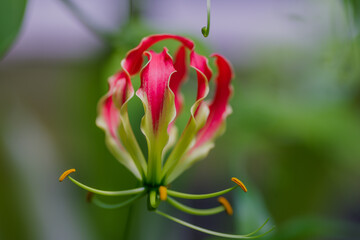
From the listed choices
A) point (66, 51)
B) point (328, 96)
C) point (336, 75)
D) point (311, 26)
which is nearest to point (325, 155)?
point (328, 96)

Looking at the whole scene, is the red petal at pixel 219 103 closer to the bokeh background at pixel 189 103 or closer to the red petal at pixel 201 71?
the red petal at pixel 201 71

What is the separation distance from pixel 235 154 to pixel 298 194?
58cm

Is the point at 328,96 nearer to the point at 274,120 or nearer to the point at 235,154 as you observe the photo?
the point at 274,120

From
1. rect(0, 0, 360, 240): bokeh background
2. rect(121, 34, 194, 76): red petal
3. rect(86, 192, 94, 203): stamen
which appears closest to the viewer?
rect(121, 34, 194, 76): red petal

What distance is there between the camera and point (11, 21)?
0.75 metres

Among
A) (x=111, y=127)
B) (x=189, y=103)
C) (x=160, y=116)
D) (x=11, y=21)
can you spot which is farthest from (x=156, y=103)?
(x=189, y=103)

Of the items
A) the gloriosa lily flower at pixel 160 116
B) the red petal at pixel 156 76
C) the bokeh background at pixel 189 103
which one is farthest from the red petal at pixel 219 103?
the bokeh background at pixel 189 103

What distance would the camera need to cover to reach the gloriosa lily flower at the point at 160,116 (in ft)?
2.15

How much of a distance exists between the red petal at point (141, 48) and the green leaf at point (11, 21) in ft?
0.67

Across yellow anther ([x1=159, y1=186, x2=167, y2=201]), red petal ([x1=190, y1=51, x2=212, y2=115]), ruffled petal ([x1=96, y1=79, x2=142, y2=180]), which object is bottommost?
yellow anther ([x1=159, y1=186, x2=167, y2=201])

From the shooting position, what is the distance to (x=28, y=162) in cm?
138

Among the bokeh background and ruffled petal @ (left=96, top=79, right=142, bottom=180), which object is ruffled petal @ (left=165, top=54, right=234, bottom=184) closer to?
ruffled petal @ (left=96, top=79, right=142, bottom=180)

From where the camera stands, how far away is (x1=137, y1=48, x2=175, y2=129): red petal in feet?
2.12

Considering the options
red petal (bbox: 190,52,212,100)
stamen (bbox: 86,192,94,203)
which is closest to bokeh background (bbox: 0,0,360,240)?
stamen (bbox: 86,192,94,203)
